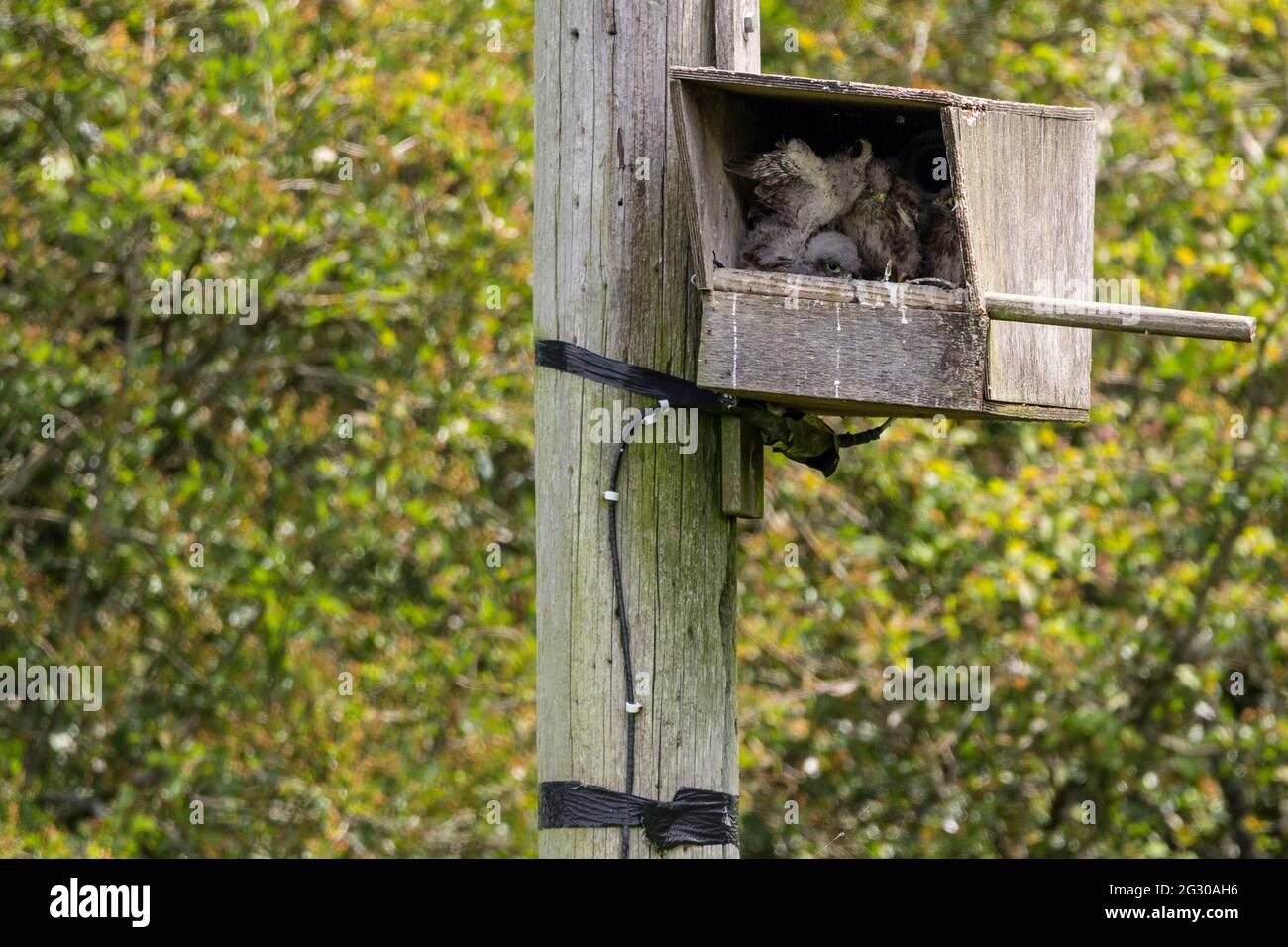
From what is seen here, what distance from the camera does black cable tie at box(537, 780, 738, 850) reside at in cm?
310

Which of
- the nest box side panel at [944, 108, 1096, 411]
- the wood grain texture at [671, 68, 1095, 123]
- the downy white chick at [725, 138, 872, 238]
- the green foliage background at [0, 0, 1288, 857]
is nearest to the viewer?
the wood grain texture at [671, 68, 1095, 123]

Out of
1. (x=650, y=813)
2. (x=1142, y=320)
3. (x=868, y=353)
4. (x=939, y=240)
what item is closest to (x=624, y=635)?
(x=650, y=813)

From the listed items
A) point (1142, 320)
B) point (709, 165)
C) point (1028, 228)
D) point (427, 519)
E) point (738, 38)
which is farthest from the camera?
point (427, 519)

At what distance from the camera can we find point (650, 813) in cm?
311

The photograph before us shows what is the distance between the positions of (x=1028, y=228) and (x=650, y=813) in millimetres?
1531

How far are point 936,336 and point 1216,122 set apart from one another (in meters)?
5.31

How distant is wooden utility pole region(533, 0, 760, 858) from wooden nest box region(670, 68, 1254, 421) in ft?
0.40

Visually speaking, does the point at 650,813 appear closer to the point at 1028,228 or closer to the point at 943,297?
the point at 943,297

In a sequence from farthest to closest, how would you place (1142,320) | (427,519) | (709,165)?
(427,519) < (709,165) < (1142,320)

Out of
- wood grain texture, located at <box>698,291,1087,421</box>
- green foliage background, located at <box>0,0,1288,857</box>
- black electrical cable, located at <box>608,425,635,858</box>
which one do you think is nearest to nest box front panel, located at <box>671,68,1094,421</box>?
wood grain texture, located at <box>698,291,1087,421</box>

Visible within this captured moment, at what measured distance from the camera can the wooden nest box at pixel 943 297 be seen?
3131 millimetres

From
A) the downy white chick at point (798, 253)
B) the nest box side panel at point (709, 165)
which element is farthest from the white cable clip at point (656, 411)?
the downy white chick at point (798, 253)

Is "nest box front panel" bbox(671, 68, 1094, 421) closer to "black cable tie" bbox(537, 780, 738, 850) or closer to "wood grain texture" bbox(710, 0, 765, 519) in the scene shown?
"wood grain texture" bbox(710, 0, 765, 519)

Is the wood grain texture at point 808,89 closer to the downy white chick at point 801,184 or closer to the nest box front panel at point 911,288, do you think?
the nest box front panel at point 911,288
